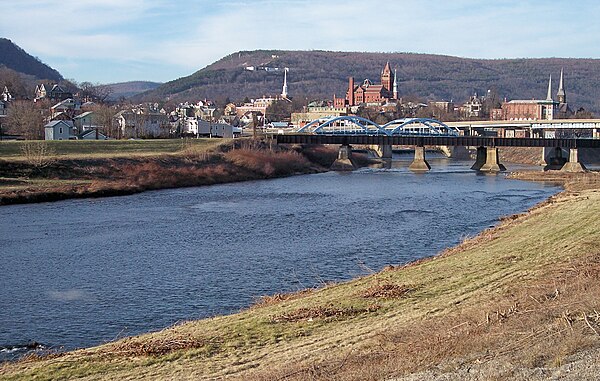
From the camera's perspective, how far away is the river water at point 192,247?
18609mm

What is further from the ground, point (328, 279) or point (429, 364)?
point (429, 364)

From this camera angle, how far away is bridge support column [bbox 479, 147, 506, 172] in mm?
79750

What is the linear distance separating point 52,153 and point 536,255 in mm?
46529

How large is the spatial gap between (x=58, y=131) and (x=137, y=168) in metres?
24.0

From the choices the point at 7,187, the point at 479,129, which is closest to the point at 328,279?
the point at 7,187

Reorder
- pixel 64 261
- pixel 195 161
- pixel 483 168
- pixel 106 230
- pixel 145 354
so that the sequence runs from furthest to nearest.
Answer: pixel 483 168
pixel 195 161
pixel 106 230
pixel 64 261
pixel 145 354

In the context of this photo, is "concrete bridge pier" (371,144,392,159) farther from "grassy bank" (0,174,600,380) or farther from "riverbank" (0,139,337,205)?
"grassy bank" (0,174,600,380)

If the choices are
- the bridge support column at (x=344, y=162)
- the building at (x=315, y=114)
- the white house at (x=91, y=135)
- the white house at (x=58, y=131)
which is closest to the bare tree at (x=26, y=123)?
the white house at (x=58, y=131)

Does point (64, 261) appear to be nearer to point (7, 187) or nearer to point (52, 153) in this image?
point (7, 187)

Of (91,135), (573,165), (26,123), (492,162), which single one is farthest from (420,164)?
(26,123)

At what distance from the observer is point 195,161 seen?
65.4 metres

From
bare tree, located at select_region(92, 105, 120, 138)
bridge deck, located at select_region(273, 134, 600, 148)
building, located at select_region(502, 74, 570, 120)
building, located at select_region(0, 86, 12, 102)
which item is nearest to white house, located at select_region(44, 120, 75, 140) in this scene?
bare tree, located at select_region(92, 105, 120, 138)

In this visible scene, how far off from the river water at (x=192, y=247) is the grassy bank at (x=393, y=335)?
9.43 ft

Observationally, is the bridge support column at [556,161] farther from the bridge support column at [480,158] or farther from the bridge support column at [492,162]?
the bridge support column at [480,158]
